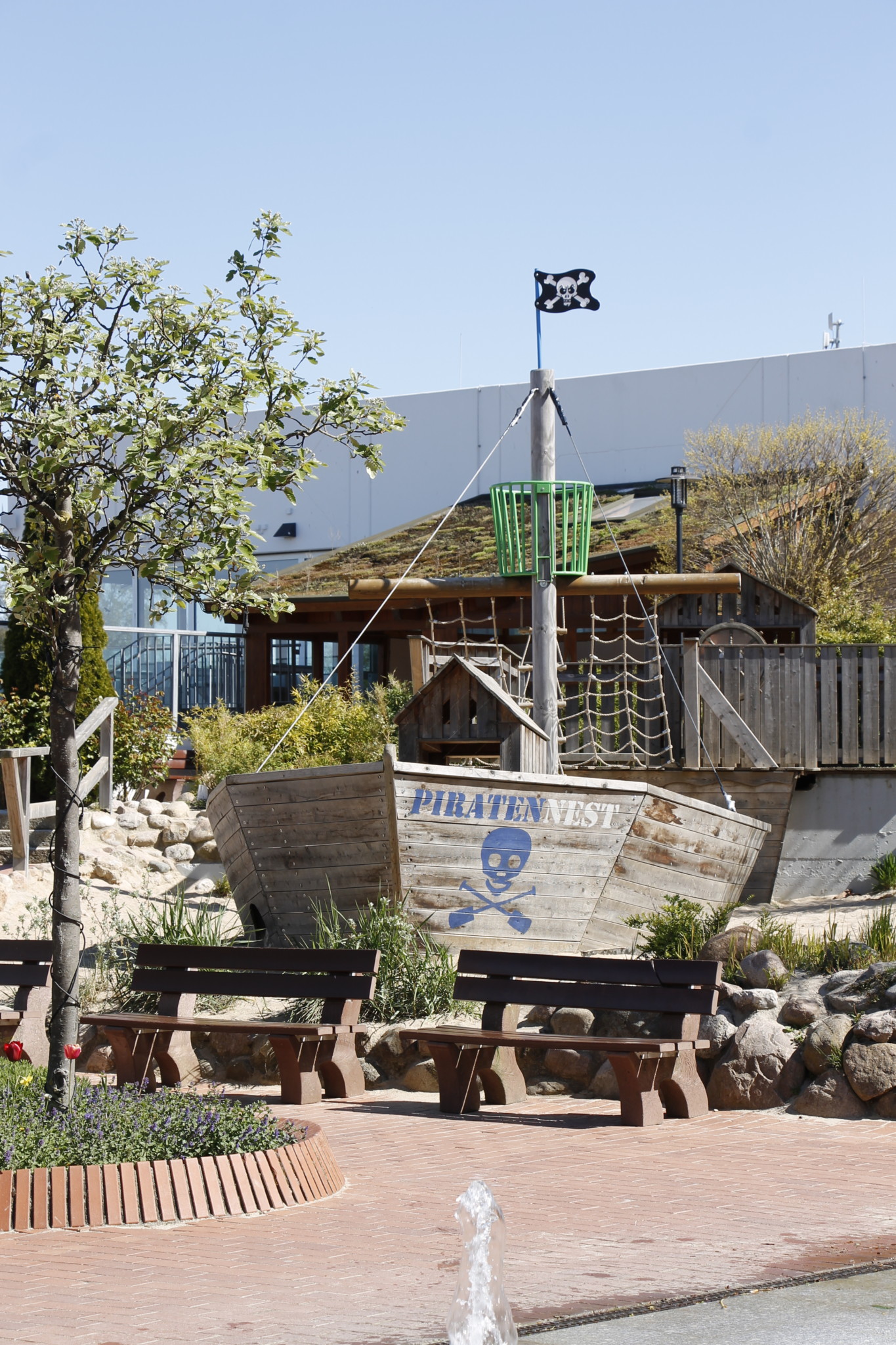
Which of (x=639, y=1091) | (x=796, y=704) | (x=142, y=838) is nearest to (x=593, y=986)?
(x=639, y=1091)

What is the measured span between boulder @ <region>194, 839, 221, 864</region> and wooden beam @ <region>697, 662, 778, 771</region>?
18.0 ft

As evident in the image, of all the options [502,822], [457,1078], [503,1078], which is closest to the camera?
[457,1078]

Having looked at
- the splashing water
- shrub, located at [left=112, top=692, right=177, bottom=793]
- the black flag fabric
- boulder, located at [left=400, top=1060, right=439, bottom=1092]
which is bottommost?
boulder, located at [left=400, top=1060, right=439, bottom=1092]

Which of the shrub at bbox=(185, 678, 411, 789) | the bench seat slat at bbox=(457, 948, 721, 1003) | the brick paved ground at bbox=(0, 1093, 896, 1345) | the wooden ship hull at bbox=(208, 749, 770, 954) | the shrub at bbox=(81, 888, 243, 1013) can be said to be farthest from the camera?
the shrub at bbox=(185, 678, 411, 789)

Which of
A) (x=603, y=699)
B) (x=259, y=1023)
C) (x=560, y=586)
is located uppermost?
(x=560, y=586)

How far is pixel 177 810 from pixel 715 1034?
32.8 ft

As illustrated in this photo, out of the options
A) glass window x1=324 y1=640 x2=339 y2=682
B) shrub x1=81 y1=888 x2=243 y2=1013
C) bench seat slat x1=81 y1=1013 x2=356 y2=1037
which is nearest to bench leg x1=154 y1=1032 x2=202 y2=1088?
bench seat slat x1=81 y1=1013 x2=356 y2=1037

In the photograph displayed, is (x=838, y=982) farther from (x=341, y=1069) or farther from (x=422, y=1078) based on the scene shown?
(x=341, y=1069)

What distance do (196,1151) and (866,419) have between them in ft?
87.0

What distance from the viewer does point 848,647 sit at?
47.6 ft

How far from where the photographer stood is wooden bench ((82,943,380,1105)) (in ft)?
27.4

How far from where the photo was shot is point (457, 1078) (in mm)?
8320

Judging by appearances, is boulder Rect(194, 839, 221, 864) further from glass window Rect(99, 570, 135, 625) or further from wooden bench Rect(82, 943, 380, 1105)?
glass window Rect(99, 570, 135, 625)

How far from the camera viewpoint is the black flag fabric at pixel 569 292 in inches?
490
